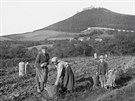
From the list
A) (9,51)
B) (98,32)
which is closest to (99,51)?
(9,51)

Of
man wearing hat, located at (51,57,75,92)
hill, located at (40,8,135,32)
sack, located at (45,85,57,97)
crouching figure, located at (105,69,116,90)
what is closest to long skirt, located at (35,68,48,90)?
man wearing hat, located at (51,57,75,92)

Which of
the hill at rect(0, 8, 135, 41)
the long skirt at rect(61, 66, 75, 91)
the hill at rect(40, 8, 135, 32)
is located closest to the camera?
the long skirt at rect(61, 66, 75, 91)

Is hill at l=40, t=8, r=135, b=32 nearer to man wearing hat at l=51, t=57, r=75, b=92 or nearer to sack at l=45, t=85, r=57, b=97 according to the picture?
man wearing hat at l=51, t=57, r=75, b=92

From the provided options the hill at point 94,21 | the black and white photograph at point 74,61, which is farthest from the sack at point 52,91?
the hill at point 94,21

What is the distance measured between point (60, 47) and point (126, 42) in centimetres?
1106

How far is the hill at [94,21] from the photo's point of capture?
78.5 meters

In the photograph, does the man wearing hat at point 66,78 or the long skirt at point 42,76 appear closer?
the man wearing hat at point 66,78

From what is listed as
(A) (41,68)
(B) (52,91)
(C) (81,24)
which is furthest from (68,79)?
(C) (81,24)

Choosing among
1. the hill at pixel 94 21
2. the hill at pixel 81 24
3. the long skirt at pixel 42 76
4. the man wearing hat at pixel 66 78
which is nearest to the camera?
the man wearing hat at pixel 66 78

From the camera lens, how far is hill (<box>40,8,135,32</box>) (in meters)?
78.5

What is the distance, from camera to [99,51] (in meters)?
46.8

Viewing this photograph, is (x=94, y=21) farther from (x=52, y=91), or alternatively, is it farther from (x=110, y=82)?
(x=52, y=91)

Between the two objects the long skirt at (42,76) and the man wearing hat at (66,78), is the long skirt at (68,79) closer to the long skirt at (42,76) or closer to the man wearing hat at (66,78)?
the man wearing hat at (66,78)

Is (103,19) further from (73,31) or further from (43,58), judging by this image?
(43,58)
